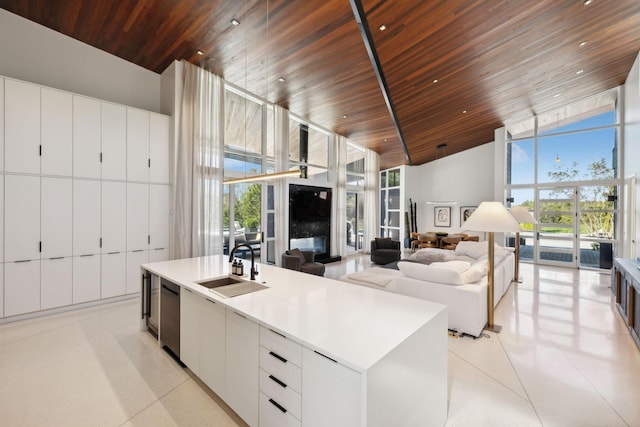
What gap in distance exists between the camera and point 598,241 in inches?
286

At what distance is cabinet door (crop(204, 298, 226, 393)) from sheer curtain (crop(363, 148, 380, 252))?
8.12m

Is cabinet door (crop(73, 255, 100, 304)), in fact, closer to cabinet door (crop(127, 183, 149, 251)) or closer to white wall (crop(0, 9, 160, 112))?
cabinet door (crop(127, 183, 149, 251))

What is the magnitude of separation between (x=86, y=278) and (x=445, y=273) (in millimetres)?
4956

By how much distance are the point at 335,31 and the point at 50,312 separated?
546 centimetres

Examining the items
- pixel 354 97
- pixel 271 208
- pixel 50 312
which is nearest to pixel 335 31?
pixel 354 97

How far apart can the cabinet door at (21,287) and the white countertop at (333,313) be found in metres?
2.33

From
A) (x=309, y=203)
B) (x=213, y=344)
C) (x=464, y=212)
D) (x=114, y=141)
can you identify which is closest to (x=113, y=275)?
(x=114, y=141)

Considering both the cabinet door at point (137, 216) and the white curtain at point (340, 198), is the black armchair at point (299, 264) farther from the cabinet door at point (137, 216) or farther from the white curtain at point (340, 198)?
the white curtain at point (340, 198)

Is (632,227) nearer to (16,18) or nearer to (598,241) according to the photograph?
(598,241)

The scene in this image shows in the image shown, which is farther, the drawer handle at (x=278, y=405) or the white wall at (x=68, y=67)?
the white wall at (x=68, y=67)

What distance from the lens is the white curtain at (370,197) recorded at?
9.88 metres

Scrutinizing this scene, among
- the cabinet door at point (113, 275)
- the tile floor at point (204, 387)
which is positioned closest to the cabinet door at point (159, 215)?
the cabinet door at point (113, 275)

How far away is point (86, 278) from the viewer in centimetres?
398

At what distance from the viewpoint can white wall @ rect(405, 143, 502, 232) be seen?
9961 millimetres
